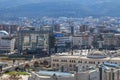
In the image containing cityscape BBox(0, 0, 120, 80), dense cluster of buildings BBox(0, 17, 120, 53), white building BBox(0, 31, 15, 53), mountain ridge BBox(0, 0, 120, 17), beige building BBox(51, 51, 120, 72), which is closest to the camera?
cityscape BBox(0, 0, 120, 80)

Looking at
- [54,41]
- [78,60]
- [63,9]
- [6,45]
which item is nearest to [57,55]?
[78,60]

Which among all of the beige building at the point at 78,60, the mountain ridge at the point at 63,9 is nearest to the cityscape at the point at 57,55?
the beige building at the point at 78,60

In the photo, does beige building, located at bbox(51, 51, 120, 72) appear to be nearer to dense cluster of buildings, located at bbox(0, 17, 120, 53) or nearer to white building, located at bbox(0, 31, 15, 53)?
dense cluster of buildings, located at bbox(0, 17, 120, 53)

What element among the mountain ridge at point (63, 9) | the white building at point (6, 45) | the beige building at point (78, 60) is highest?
the mountain ridge at point (63, 9)

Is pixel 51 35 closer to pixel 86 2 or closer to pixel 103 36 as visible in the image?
pixel 103 36

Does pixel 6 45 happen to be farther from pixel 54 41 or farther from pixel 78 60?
pixel 78 60

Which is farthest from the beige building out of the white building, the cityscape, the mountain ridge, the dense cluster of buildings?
the mountain ridge

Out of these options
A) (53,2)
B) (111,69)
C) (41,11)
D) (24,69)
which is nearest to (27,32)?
(24,69)

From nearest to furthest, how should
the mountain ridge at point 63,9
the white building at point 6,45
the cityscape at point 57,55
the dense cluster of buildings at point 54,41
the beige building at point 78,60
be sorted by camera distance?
1. the cityscape at point 57,55
2. the beige building at point 78,60
3. the dense cluster of buildings at point 54,41
4. the white building at point 6,45
5. the mountain ridge at point 63,9

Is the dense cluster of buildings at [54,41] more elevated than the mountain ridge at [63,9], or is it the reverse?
the mountain ridge at [63,9]

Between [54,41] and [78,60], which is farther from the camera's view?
[54,41]

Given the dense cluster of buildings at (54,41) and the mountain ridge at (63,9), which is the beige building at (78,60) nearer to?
the dense cluster of buildings at (54,41)
